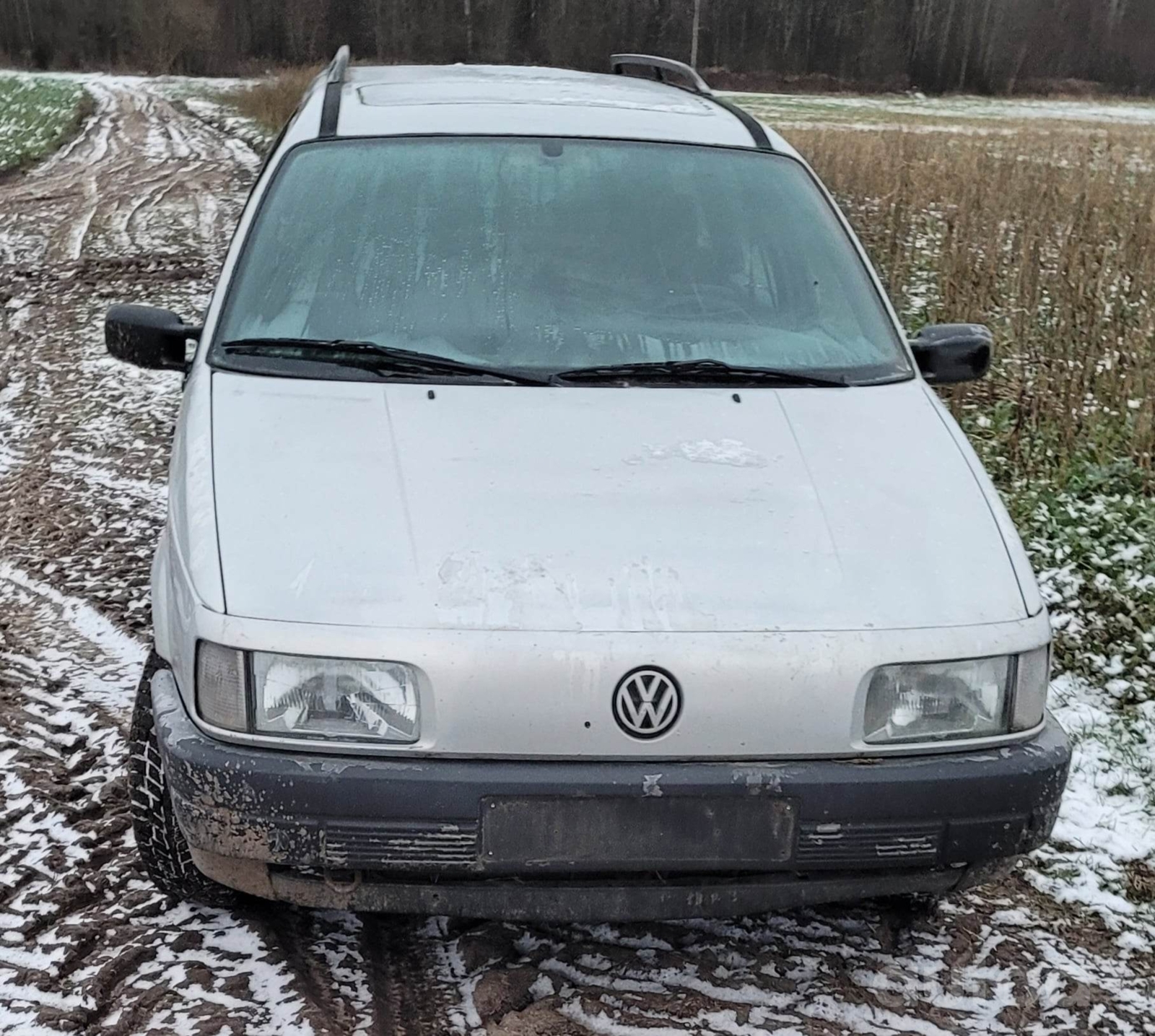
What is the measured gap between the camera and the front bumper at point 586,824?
7.77ft

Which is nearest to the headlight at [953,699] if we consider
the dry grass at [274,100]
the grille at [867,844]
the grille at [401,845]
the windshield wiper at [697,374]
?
the grille at [867,844]

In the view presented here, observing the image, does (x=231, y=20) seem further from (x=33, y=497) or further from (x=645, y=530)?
(x=645, y=530)

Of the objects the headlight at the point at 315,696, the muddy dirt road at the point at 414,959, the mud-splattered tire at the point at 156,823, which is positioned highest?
the headlight at the point at 315,696

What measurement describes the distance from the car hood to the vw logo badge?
0.32 ft

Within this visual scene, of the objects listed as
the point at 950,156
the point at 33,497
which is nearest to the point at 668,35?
the point at 950,156

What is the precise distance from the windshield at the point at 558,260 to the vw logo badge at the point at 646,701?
109 cm

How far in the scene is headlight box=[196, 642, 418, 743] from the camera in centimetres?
239

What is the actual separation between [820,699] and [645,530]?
0.49 meters

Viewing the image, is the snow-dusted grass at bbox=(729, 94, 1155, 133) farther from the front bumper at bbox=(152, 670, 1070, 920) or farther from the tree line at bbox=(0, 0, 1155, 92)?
the front bumper at bbox=(152, 670, 1070, 920)

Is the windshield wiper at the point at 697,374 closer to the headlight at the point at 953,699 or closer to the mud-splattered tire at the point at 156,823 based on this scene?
the headlight at the point at 953,699

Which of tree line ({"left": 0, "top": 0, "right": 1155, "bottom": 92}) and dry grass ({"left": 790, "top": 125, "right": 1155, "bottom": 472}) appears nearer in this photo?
dry grass ({"left": 790, "top": 125, "right": 1155, "bottom": 472})

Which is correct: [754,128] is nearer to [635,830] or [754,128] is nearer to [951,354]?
[951,354]

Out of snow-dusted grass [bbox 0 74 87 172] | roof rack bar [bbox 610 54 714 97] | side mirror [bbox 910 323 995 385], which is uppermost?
roof rack bar [bbox 610 54 714 97]

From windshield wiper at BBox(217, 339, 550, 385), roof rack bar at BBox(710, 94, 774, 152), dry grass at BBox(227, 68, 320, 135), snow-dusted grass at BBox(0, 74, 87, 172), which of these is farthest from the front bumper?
dry grass at BBox(227, 68, 320, 135)
